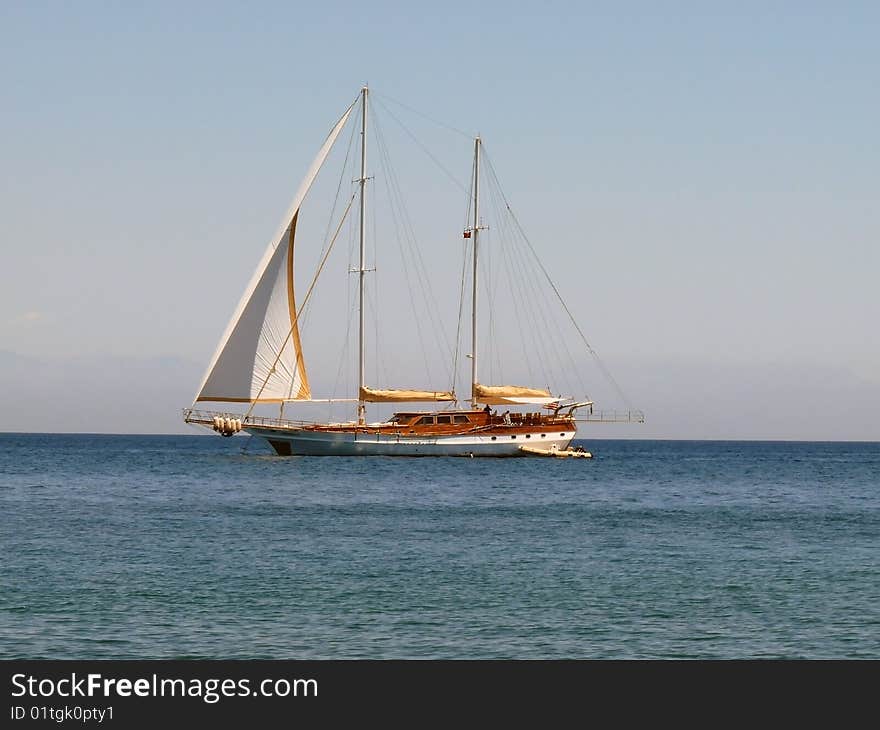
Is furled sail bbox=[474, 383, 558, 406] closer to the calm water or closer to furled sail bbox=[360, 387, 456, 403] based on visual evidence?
furled sail bbox=[360, 387, 456, 403]

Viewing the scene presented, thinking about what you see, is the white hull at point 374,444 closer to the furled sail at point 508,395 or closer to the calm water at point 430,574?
the furled sail at point 508,395

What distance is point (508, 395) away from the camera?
101 metres

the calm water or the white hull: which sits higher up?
the white hull

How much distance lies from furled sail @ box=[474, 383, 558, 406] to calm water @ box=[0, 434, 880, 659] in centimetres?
3151

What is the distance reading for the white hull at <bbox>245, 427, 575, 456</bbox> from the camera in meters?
98.3

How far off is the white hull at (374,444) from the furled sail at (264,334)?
5.42m

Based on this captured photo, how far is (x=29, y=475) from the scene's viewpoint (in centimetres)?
9088

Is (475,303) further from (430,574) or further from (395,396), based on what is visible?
(430,574)

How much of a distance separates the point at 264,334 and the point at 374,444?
1326 cm

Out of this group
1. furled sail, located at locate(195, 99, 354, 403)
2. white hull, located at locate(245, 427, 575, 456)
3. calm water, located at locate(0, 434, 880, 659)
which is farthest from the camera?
white hull, located at locate(245, 427, 575, 456)

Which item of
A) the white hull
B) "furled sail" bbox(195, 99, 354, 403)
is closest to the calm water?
"furled sail" bbox(195, 99, 354, 403)

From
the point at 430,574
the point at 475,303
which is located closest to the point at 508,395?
the point at 475,303
